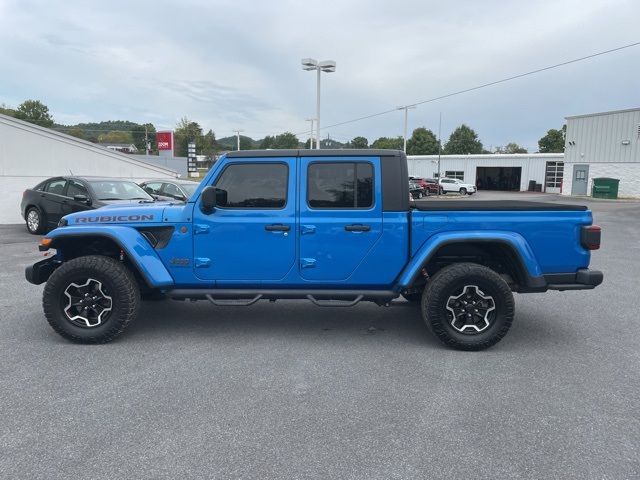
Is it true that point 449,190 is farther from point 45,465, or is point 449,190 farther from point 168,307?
point 45,465

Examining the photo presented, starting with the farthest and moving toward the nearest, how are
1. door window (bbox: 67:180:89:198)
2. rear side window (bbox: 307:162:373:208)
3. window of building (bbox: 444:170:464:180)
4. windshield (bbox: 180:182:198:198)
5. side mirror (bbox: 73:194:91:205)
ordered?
window of building (bbox: 444:170:464:180)
windshield (bbox: 180:182:198:198)
door window (bbox: 67:180:89:198)
side mirror (bbox: 73:194:91:205)
rear side window (bbox: 307:162:373:208)

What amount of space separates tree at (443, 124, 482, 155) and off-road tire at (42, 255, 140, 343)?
296ft

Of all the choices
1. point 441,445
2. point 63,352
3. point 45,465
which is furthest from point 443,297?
point 63,352

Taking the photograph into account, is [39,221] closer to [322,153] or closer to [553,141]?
[322,153]

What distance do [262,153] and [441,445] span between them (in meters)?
3.08

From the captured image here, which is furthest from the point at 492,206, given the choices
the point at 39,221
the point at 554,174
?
the point at 554,174

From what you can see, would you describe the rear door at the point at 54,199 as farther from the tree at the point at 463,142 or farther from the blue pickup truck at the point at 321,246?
the tree at the point at 463,142

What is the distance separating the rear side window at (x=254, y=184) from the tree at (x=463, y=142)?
89593 millimetres

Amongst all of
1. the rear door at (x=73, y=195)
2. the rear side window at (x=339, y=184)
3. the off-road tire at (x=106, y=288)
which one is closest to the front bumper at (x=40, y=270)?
the off-road tire at (x=106, y=288)

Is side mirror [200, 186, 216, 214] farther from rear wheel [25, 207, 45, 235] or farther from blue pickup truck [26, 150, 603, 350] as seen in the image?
rear wheel [25, 207, 45, 235]

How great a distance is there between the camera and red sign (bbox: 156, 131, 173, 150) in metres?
41.8

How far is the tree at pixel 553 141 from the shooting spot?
85.3 m

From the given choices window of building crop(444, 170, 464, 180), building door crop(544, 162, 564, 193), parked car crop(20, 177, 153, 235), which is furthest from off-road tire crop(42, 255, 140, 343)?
window of building crop(444, 170, 464, 180)

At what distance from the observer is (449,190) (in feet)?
141
